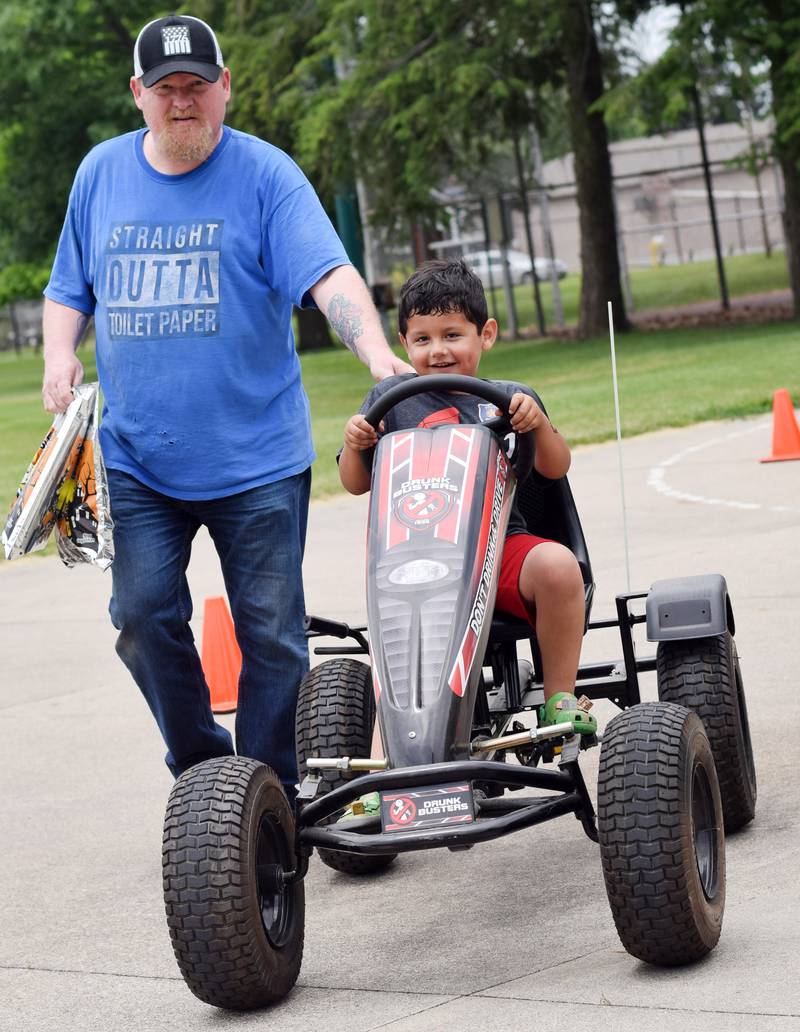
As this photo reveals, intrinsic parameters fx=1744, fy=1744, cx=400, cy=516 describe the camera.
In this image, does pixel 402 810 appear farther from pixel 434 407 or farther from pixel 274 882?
pixel 434 407

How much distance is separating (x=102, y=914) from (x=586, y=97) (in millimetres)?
25058

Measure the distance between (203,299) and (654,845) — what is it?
76.1 inches

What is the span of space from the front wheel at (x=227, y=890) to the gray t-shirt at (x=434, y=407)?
1.07 m

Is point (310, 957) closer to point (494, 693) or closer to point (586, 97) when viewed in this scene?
point (494, 693)

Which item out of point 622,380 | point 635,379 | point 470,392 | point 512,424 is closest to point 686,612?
point 512,424

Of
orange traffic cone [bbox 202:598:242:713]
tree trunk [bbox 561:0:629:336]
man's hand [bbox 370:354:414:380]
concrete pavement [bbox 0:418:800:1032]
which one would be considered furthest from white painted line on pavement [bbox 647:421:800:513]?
tree trunk [bbox 561:0:629:336]

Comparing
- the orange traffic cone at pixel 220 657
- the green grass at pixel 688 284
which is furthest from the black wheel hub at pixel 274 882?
the green grass at pixel 688 284

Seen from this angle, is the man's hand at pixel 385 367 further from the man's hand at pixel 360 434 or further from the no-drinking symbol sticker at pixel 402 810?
the no-drinking symbol sticker at pixel 402 810

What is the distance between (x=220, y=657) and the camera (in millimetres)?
7320

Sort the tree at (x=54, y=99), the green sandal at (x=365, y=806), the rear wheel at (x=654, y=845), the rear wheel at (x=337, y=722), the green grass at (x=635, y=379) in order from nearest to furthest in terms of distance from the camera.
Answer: the rear wheel at (x=654, y=845) → the green sandal at (x=365, y=806) → the rear wheel at (x=337, y=722) → the green grass at (x=635, y=379) → the tree at (x=54, y=99)

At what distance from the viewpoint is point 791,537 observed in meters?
9.41

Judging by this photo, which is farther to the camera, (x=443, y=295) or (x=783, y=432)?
(x=783, y=432)

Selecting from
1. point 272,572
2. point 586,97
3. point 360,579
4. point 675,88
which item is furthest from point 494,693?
point 586,97

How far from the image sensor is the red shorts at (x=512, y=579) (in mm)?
4508
